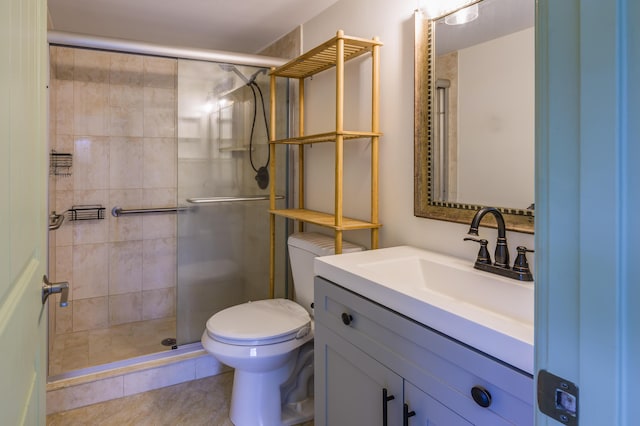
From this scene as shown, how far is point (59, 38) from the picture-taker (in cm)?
197

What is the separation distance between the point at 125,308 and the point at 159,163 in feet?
3.66

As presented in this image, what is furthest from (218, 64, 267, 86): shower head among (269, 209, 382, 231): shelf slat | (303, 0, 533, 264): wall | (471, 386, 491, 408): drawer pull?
(471, 386, 491, 408): drawer pull

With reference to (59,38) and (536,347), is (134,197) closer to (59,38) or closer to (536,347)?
(59,38)

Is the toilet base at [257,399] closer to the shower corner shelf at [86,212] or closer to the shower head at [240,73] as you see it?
the shower head at [240,73]

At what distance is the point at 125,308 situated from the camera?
305 cm

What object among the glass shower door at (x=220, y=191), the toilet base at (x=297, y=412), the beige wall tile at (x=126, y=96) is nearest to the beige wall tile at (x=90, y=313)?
the glass shower door at (x=220, y=191)

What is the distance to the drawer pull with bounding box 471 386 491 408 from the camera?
35.0 inches

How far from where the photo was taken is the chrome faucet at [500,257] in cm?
124

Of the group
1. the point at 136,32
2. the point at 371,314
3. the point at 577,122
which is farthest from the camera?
the point at 136,32

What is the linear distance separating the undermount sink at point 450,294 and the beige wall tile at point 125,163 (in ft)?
6.87

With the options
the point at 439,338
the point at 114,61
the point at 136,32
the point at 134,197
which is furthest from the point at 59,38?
the point at 439,338

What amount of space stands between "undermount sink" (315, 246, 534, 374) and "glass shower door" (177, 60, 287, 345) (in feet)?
3.68

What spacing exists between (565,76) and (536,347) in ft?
1.03

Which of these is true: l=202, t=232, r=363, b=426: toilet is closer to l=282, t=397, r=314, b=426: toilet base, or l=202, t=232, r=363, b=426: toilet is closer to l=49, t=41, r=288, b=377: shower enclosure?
l=282, t=397, r=314, b=426: toilet base
